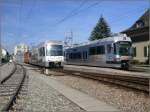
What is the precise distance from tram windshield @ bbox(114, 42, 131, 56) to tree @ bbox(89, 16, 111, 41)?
47.7 metres

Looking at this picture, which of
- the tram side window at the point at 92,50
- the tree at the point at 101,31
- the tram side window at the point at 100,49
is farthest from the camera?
the tree at the point at 101,31

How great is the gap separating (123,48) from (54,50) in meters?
8.34

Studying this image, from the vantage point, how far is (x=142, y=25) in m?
59.9

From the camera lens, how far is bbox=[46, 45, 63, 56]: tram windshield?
3828 cm

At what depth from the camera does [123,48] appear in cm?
3450

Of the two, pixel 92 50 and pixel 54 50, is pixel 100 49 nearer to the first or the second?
pixel 92 50

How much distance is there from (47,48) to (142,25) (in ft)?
87.3

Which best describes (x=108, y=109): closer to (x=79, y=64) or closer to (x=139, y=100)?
(x=139, y=100)

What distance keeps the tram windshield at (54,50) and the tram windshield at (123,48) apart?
757cm

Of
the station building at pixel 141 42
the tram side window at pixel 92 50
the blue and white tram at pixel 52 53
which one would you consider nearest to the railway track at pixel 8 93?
the blue and white tram at pixel 52 53

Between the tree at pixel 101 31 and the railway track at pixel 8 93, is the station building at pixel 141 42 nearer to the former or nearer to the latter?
the tree at pixel 101 31

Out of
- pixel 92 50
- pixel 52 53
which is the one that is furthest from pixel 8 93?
pixel 92 50

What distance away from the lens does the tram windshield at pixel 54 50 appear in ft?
126

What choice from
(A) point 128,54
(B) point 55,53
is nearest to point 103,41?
(A) point 128,54
